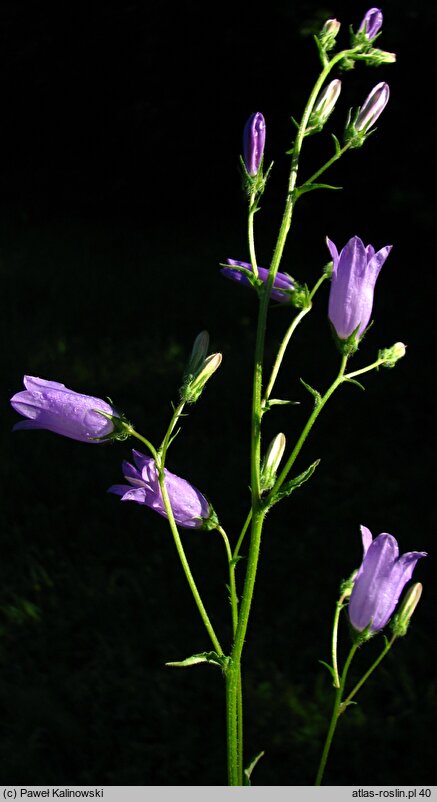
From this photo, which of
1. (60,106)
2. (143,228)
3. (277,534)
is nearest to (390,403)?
(277,534)

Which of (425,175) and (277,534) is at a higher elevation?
(425,175)

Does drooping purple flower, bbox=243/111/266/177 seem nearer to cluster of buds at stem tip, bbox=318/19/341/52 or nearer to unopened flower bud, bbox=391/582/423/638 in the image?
cluster of buds at stem tip, bbox=318/19/341/52

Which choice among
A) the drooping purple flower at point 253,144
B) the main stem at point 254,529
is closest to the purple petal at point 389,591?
the main stem at point 254,529

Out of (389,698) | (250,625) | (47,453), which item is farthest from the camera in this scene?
(47,453)

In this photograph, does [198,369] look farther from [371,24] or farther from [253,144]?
[371,24]

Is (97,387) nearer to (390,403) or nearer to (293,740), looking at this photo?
(390,403)

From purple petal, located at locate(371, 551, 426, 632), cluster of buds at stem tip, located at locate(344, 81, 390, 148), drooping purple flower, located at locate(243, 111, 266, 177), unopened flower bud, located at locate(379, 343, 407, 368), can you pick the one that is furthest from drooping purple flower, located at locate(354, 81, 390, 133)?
purple petal, located at locate(371, 551, 426, 632)

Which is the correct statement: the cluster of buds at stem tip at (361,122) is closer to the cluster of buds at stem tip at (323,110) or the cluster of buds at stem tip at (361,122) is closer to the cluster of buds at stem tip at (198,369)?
the cluster of buds at stem tip at (323,110)
